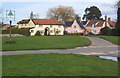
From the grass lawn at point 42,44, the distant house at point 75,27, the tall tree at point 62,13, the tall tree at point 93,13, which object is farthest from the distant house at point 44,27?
the tall tree at point 93,13

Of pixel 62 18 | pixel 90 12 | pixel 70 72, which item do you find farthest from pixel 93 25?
pixel 70 72

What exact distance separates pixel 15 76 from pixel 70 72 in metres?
2.37

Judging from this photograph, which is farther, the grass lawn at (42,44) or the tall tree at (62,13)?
the tall tree at (62,13)

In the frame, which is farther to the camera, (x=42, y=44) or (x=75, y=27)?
(x=75, y=27)

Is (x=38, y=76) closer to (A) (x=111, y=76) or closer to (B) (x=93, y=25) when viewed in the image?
(A) (x=111, y=76)

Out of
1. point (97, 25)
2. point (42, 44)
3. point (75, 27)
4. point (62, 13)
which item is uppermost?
point (62, 13)

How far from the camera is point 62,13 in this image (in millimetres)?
80688

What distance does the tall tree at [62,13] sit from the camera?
3167 inches

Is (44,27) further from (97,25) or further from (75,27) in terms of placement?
(97,25)

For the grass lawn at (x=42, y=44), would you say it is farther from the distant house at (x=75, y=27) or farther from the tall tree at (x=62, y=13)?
the tall tree at (x=62, y=13)

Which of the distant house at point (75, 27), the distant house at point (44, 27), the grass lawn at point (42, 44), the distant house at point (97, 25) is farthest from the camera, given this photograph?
the distant house at point (97, 25)

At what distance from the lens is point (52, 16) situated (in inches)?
3189

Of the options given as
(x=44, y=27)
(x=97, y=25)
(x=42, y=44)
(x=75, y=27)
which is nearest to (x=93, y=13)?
(x=97, y=25)

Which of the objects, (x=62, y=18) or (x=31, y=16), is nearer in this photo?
(x=31, y=16)
